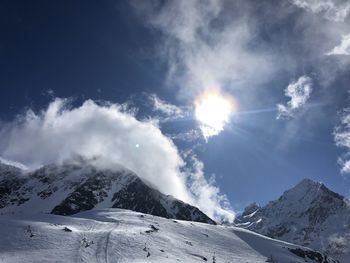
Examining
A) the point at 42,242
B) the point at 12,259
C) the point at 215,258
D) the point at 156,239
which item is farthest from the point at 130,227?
the point at 12,259

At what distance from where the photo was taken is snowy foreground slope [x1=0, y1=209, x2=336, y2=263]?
51.9 meters

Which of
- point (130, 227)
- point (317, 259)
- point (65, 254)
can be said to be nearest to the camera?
point (65, 254)

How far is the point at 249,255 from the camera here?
78.1 m

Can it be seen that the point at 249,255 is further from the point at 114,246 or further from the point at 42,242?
the point at 42,242

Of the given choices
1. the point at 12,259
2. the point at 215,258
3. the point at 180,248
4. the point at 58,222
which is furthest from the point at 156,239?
the point at 12,259

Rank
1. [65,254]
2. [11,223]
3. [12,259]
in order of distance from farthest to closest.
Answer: [11,223] → [65,254] → [12,259]

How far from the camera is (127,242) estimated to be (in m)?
62.1

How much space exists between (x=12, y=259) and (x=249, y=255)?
44.5 metres

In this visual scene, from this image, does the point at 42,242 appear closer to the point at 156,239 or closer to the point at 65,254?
the point at 65,254

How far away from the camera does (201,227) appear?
94188 millimetres

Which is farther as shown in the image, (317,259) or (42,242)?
(317,259)

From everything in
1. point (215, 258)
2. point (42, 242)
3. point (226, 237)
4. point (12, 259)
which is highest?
point (226, 237)

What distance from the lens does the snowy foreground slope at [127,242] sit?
51.9m

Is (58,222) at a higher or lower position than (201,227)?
lower
